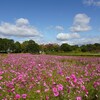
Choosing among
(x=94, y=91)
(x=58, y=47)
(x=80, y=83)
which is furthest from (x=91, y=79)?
(x=58, y=47)

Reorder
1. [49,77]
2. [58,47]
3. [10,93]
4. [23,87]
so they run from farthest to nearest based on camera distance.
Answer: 1. [58,47]
2. [49,77]
3. [23,87]
4. [10,93]

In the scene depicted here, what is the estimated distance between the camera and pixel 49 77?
23.4ft

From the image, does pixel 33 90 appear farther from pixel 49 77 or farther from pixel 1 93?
pixel 49 77

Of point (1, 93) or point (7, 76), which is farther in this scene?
point (7, 76)

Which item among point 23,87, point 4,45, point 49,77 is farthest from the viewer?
point 4,45

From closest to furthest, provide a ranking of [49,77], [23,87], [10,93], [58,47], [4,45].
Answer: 1. [10,93]
2. [23,87]
3. [49,77]
4. [4,45]
5. [58,47]

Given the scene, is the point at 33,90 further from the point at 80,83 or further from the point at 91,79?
the point at 91,79

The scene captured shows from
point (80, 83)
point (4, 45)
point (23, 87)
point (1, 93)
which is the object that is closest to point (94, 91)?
point (80, 83)

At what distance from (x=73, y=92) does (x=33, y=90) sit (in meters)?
0.91

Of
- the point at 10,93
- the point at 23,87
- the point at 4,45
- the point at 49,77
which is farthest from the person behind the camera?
the point at 4,45

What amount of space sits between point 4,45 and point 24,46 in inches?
348

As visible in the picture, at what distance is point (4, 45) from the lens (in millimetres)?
108375

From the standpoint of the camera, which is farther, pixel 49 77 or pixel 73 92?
pixel 49 77

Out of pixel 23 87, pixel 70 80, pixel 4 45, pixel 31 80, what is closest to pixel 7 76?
pixel 31 80
